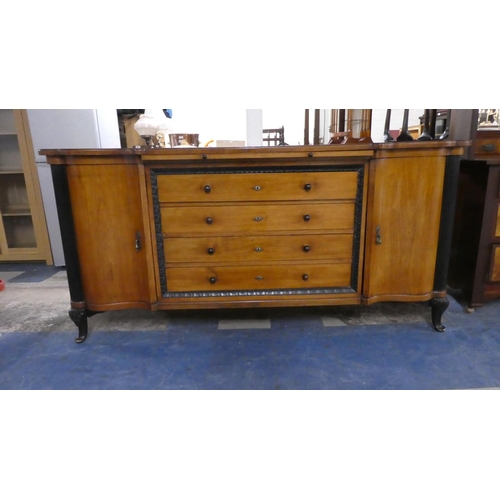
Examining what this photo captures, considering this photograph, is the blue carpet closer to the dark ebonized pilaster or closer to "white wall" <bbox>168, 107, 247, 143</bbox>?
the dark ebonized pilaster

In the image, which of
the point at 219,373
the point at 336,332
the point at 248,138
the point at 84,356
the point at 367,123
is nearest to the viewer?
the point at 219,373

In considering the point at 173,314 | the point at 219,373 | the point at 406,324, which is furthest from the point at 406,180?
the point at 173,314

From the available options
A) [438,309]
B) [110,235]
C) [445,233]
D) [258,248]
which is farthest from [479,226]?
[110,235]

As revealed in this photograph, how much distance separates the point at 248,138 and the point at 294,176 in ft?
5.14

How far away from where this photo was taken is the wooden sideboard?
1466mm

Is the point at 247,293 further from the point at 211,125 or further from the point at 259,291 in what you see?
the point at 211,125

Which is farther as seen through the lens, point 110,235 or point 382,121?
point 382,121

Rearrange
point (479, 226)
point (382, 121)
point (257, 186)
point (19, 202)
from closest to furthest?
point (257, 186) < point (479, 226) < point (19, 202) < point (382, 121)

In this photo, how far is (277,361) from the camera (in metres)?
1.50

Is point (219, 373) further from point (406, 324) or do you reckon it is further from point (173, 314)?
point (406, 324)

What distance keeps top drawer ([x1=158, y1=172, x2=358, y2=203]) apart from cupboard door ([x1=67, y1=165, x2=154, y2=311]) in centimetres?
16

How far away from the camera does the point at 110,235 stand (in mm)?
1560

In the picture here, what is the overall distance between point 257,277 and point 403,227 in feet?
2.26

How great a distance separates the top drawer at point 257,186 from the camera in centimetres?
149
